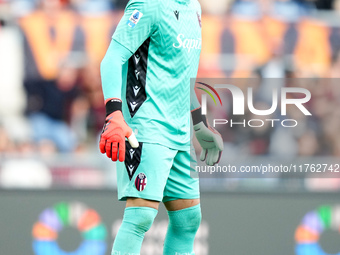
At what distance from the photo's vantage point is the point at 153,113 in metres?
2.65

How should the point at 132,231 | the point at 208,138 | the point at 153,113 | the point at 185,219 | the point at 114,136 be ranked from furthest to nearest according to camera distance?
the point at 208,138
the point at 185,219
the point at 153,113
the point at 132,231
the point at 114,136

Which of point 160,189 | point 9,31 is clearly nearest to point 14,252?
point 9,31

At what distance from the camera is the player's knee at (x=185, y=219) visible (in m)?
2.75

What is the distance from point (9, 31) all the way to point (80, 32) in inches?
19.8

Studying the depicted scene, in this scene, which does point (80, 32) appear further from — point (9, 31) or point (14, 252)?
point (14, 252)

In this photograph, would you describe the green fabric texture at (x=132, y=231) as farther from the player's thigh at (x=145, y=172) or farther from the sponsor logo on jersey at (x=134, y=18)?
the sponsor logo on jersey at (x=134, y=18)

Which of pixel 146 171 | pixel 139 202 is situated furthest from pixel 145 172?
pixel 139 202

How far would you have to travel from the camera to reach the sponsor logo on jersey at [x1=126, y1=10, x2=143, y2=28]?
8.46 feet

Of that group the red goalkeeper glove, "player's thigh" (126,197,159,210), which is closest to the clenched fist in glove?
"player's thigh" (126,197,159,210)

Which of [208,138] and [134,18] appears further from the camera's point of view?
[208,138]

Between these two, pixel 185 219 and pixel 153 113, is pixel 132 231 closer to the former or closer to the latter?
pixel 185 219

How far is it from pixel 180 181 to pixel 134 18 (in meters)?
0.74

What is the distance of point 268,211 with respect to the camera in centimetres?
417

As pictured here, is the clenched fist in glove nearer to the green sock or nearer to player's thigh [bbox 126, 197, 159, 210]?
the green sock
